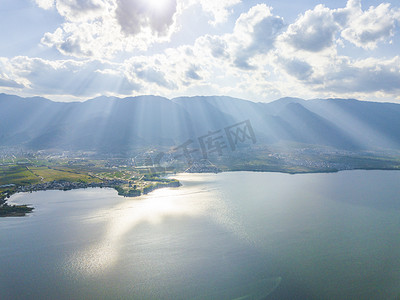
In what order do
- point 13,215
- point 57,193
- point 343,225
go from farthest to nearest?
point 57,193 → point 13,215 → point 343,225

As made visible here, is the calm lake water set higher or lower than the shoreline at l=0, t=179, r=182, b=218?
lower

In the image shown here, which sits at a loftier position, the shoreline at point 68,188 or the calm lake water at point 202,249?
the shoreline at point 68,188

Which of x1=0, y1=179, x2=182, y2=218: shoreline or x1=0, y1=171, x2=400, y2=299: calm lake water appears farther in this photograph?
x1=0, y1=179, x2=182, y2=218: shoreline

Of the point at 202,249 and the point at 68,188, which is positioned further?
the point at 68,188

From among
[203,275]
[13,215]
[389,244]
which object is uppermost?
[13,215]

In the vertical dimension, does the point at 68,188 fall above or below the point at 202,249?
above

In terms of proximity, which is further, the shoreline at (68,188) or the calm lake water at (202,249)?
the shoreline at (68,188)

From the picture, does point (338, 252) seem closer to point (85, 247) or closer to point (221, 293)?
point (221, 293)

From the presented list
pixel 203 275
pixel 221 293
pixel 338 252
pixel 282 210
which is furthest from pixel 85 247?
pixel 282 210
